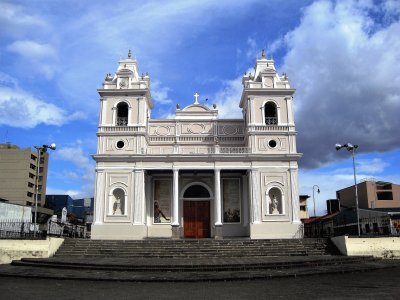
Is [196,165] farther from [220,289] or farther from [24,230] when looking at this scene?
[220,289]

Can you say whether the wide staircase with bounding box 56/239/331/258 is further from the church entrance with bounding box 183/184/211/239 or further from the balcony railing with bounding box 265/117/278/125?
the balcony railing with bounding box 265/117/278/125

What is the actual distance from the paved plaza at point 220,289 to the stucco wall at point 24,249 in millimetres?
6328

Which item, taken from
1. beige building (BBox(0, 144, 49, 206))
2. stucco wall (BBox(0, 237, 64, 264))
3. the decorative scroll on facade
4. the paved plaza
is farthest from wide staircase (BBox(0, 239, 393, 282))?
beige building (BBox(0, 144, 49, 206))

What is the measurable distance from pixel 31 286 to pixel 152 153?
58.6 ft

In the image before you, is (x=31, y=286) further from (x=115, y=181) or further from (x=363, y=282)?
(x=115, y=181)

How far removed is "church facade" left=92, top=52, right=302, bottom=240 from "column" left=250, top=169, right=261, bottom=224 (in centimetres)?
7


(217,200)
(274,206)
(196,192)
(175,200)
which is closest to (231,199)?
(217,200)

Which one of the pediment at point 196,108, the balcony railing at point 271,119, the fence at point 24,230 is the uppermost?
the pediment at point 196,108

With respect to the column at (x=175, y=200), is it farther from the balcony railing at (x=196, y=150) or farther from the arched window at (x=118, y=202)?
the arched window at (x=118, y=202)

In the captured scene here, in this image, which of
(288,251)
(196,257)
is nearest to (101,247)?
(196,257)

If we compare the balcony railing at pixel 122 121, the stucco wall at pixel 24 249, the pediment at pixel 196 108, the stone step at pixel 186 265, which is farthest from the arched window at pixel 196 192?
the stone step at pixel 186 265

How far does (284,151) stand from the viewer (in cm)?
3078

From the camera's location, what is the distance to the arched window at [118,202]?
29750 mm

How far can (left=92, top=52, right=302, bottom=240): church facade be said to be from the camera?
29438 mm
